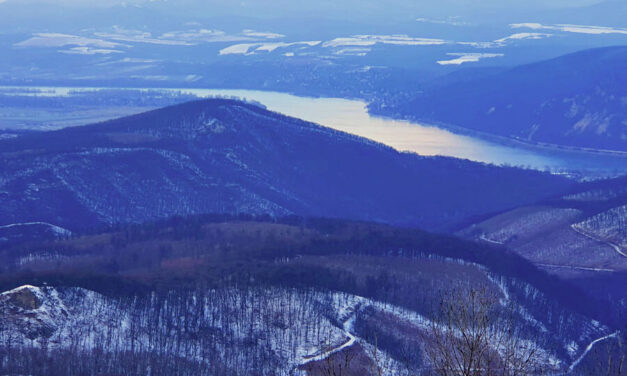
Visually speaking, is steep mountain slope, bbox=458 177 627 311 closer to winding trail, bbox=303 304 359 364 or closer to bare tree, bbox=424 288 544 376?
winding trail, bbox=303 304 359 364

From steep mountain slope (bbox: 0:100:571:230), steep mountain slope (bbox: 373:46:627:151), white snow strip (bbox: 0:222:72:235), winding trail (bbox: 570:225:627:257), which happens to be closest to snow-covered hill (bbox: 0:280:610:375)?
winding trail (bbox: 570:225:627:257)

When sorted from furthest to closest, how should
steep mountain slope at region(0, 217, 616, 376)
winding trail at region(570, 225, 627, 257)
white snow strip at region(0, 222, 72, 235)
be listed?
white snow strip at region(0, 222, 72, 235) → winding trail at region(570, 225, 627, 257) → steep mountain slope at region(0, 217, 616, 376)

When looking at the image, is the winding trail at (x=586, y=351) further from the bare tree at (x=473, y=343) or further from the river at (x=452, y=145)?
the river at (x=452, y=145)

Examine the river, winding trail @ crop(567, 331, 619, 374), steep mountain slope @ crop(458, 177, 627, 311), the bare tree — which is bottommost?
the river

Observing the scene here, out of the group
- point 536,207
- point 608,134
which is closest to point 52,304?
point 536,207

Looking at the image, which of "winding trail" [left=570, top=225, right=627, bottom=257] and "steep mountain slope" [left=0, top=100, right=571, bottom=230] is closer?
"winding trail" [left=570, top=225, right=627, bottom=257]

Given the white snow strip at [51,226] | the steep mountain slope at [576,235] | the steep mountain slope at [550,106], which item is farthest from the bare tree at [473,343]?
→ the steep mountain slope at [550,106]
